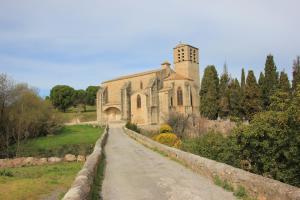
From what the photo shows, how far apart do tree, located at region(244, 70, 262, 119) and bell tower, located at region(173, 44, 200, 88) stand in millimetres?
17027

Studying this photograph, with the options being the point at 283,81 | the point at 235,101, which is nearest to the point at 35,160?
the point at 235,101

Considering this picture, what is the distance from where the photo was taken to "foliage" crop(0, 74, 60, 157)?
34500 mm

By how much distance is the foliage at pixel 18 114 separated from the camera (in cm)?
3450

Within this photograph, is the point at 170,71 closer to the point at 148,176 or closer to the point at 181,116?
the point at 181,116

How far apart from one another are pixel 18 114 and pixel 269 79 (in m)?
30.5

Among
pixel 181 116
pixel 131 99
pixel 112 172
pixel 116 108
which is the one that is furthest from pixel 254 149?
pixel 116 108

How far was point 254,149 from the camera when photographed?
11.3 meters

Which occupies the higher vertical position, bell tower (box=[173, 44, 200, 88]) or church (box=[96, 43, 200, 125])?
bell tower (box=[173, 44, 200, 88])

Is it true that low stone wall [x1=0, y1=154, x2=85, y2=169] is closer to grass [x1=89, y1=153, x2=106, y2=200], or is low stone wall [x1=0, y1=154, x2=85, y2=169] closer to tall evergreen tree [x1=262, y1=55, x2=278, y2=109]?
grass [x1=89, y1=153, x2=106, y2=200]

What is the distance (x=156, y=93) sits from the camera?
53844mm

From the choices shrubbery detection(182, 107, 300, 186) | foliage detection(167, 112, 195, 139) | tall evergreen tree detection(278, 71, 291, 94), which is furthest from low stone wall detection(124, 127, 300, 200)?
foliage detection(167, 112, 195, 139)

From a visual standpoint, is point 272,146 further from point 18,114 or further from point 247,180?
point 18,114

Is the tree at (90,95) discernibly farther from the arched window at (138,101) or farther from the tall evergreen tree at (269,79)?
the tall evergreen tree at (269,79)

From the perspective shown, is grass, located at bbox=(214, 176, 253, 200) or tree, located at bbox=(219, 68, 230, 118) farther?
tree, located at bbox=(219, 68, 230, 118)
